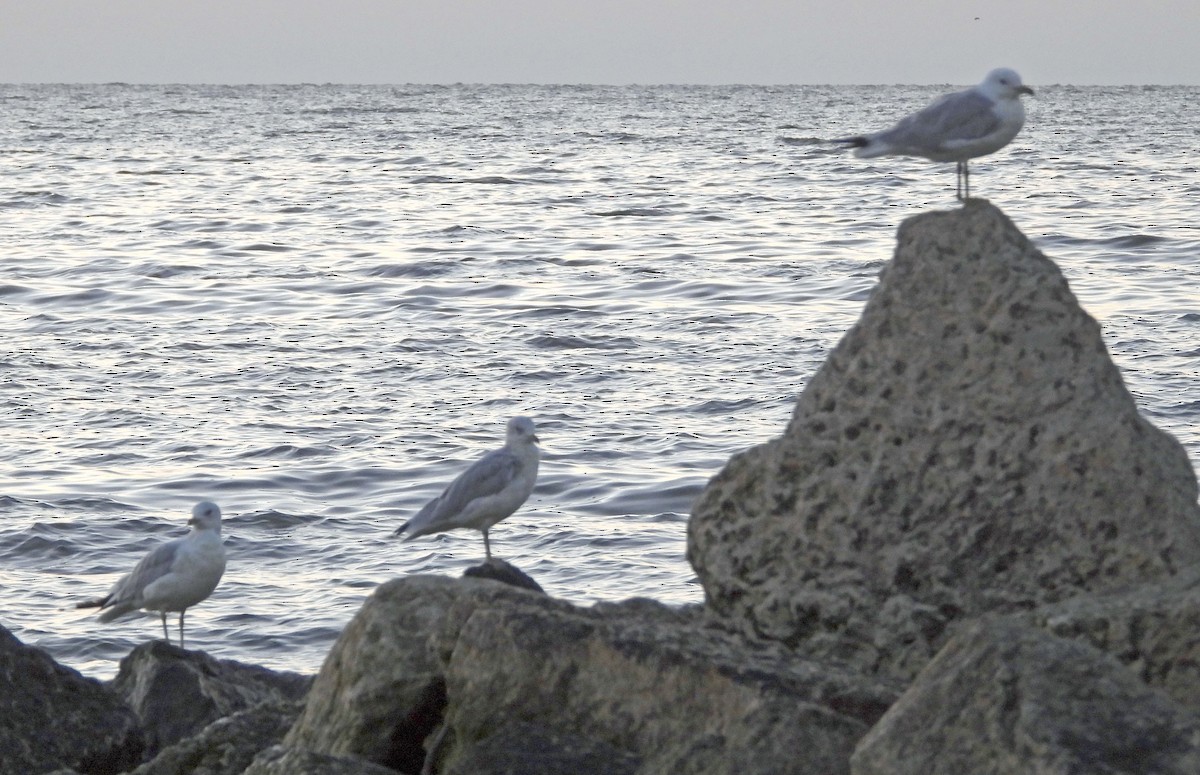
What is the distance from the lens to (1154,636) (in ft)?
15.4

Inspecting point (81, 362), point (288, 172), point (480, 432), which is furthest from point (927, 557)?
point (288, 172)

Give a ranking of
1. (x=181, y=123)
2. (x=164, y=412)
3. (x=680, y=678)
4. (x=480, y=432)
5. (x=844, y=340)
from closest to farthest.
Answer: (x=680, y=678)
(x=844, y=340)
(x=480, y=432)
(x=164, y=412)
(x=181, y=123)

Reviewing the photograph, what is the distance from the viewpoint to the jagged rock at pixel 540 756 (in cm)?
475

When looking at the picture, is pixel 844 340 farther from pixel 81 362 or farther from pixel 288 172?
pixel 288 172

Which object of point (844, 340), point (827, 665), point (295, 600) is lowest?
point (295, 600)

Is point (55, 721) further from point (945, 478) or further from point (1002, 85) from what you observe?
point (1002, 85)

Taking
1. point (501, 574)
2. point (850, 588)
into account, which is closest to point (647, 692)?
point (850, 588)

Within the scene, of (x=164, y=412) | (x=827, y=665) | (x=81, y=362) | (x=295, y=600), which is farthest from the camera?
(x=81, y=362)

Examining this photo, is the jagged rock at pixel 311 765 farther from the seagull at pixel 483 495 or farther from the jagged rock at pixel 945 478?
the seagull at pixel 483 495

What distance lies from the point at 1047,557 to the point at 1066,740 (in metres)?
1.64

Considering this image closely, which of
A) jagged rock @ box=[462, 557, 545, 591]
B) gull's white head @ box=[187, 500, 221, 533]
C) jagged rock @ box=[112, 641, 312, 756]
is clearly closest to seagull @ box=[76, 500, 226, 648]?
gull's white head @ box=[187, 500, 221, 533]

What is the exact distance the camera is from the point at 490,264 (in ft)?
80.9

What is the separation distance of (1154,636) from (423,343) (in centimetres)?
1453
